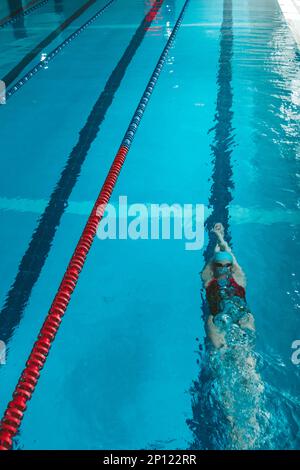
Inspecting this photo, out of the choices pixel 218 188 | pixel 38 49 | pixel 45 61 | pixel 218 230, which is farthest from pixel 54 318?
pixel 38 49

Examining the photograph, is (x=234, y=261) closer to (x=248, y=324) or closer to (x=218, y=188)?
(x=248, y=324)

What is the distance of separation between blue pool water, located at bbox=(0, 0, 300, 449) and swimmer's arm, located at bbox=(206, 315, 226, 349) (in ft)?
0.21

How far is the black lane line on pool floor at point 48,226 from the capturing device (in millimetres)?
2126

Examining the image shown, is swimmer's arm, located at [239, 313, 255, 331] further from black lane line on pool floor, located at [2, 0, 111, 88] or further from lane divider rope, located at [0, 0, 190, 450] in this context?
black lane line on pool floor, located at [2, 0, 111, 88]

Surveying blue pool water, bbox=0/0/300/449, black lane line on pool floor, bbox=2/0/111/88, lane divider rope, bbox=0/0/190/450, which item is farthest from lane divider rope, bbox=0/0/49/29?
lane divider rope, bbox=0/0/190/450

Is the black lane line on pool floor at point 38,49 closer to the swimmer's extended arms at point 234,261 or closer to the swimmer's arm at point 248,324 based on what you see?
the swimmer's extended arms at point 234,261

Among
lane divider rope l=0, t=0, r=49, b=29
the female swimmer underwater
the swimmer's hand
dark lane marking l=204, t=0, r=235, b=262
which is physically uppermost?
lane divider rope l=0, t=0, r=49, b=29

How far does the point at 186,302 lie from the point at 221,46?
4.54 meters

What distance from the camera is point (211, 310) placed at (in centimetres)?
207

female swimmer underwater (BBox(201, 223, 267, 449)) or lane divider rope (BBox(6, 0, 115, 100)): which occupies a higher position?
lane divider rope (BBox(6, 0, 115, 100))

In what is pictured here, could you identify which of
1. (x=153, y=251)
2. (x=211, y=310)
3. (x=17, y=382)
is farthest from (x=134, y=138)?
(x=17, y=382)

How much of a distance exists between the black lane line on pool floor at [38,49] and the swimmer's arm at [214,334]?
4.03 metres

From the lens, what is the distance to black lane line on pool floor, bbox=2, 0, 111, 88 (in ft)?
16.1

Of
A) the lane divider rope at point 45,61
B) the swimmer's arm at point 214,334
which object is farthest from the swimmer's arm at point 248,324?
the lane divider rope at point 45,61
